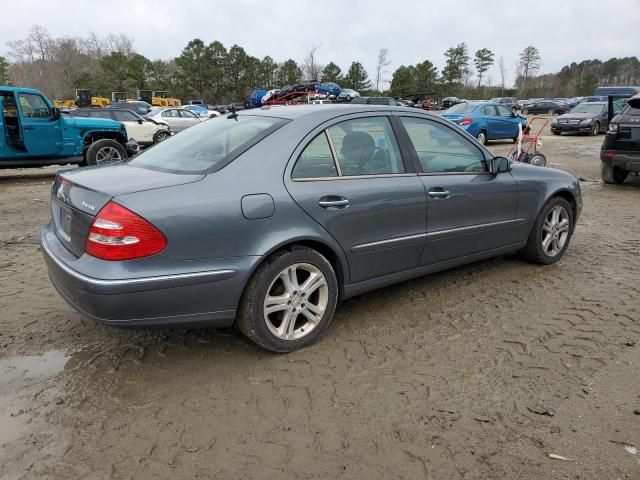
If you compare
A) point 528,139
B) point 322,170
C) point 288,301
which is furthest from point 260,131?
point 528,139

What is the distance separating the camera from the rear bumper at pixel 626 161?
8.65 m

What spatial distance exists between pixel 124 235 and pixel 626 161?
9.01m

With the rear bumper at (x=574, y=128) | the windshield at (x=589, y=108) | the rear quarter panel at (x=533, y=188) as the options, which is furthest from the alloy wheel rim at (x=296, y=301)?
the windshield at (x=589, y=108)

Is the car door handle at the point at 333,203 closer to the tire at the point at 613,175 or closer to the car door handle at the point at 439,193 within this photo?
the car door handle at the point at 439,193

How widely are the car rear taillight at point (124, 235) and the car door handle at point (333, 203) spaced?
1.01 meters

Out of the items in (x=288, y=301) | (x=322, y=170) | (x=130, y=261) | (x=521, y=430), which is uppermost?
(x=322, y=170)

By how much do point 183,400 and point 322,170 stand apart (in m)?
1.60

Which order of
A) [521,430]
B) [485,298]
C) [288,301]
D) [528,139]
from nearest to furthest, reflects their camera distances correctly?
[521,430] < [288,301] < [485,298] < [528,139]

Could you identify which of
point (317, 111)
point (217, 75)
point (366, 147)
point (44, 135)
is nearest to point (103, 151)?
point (44, 135)

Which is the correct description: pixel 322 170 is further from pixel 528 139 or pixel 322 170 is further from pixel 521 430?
pixel 528 139

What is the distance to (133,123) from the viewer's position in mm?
15742

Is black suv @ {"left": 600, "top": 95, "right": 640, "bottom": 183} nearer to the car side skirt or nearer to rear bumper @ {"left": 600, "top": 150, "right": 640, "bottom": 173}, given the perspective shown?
rear bumper @ {"left": 600, "top": 150, "right": 640, "bottom": 173}

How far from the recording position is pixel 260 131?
3209 mm

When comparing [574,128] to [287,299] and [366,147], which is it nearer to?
[366,147]
